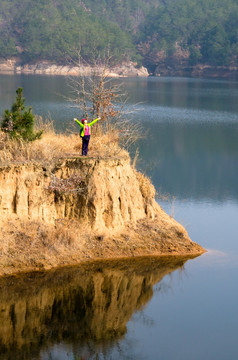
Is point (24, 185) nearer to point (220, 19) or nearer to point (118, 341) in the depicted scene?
point (118, 341)

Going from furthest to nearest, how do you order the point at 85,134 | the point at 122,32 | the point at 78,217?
the point at 122,32
the point at 85,134
the point at 78,217

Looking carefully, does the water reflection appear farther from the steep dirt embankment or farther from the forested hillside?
the forested hillside

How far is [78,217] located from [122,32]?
440 ft

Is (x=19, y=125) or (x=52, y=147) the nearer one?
(x=19, y=125)

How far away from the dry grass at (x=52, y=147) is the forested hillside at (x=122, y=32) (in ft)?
340

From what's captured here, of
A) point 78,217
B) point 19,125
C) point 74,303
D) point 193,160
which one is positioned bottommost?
point 74,303

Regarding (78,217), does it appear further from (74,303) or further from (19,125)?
(74,303)

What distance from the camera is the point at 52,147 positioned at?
1939 cm

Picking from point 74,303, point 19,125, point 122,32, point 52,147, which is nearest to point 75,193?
point 52,147

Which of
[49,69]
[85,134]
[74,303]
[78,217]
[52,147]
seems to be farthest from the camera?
[49,69]

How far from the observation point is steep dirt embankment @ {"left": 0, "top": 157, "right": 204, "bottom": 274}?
57.7ft

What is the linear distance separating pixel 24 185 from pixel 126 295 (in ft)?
14.0

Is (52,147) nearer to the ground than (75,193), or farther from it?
farther from it

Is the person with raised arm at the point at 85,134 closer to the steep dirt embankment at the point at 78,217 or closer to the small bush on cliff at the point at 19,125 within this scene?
the steep dirt embankment at the point at 78,217
